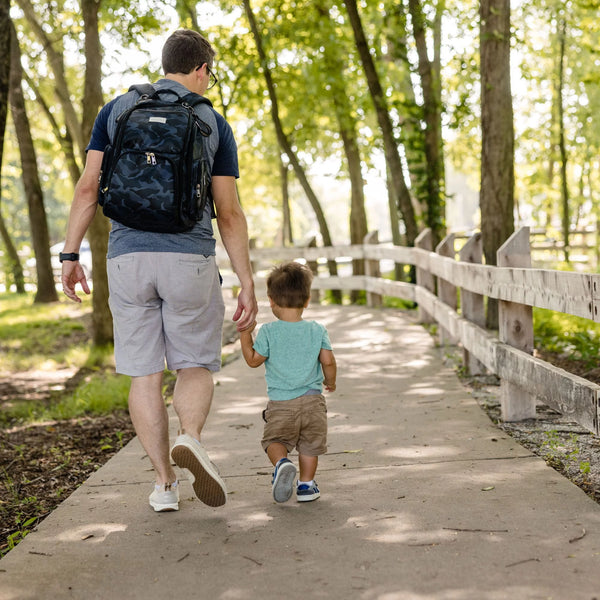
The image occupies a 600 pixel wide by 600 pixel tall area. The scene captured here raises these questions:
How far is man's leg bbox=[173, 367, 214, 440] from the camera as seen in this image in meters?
4.19

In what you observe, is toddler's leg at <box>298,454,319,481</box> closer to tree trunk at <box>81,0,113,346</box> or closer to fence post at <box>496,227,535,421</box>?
fence post at <box>496,227,535,421</box>

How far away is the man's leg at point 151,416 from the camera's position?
426 cm

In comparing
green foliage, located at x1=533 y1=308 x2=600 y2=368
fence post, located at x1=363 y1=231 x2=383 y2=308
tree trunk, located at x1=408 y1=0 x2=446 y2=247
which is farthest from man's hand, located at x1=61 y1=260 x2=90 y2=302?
fence post, located at x1=363 y1=231 x2=383 y2=308

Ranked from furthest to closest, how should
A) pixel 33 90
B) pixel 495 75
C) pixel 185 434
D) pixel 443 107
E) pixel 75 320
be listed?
pixel 33 90 → pixel 75 320 → pixel 443 107 → pixel 495 75 → pixel 185 434

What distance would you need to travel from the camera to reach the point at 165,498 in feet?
14.2

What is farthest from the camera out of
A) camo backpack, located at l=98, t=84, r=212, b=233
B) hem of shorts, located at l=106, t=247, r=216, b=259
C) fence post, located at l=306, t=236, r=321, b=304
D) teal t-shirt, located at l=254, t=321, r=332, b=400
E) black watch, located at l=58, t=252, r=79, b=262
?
fence post, located at l=306, t=236, r=321, b=304

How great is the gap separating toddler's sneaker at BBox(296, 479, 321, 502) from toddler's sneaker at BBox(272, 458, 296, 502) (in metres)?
0.10

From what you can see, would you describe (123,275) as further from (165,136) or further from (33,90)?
(33,90)

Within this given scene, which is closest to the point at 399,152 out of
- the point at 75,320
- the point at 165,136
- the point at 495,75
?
the point at 495,75

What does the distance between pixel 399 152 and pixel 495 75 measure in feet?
18.4

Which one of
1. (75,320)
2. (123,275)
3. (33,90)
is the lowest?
(75,320)

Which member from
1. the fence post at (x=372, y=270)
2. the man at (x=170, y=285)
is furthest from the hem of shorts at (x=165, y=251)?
the fence post at (x=372, y=270)

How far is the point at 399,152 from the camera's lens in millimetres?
15570

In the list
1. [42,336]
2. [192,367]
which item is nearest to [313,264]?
[42,336]
